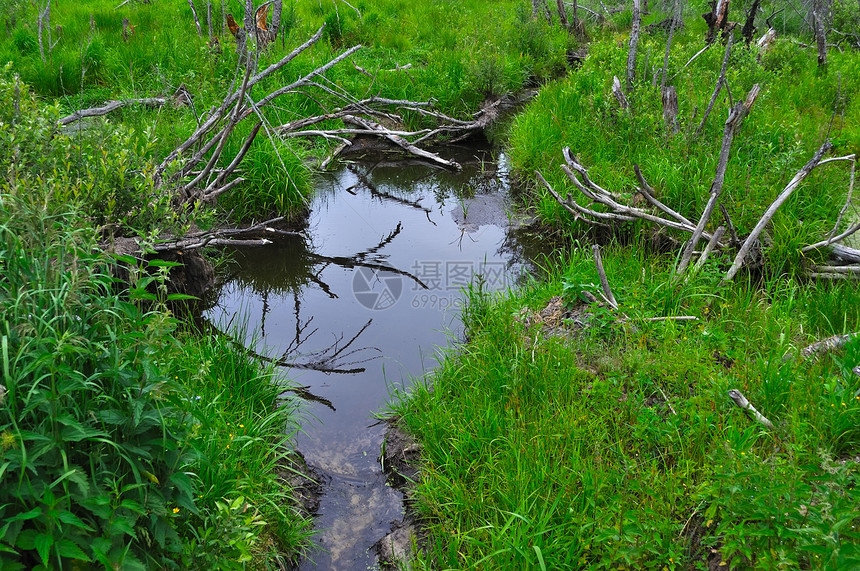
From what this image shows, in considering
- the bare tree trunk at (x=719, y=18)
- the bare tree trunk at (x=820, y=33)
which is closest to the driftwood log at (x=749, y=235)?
the bare tree trunk at (x=820, y=33)

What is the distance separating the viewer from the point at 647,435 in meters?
3.09

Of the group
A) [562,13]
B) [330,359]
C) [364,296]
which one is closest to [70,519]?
[330,359]

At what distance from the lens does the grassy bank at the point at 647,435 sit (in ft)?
7.61

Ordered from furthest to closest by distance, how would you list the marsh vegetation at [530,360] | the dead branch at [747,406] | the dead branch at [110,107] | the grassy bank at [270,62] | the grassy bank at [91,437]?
the grassy bank at [270,62] → the dead branch at [110,107] → the dead branch at [747,406] → the marsh vegetation at [530,360] → the grassy bank at [91,437]

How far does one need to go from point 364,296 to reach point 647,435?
307cm

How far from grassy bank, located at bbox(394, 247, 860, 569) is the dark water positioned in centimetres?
39

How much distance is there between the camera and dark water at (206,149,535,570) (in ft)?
11.9

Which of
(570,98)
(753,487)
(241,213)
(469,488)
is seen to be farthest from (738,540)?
(570,98)

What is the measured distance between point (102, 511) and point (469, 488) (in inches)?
73.7

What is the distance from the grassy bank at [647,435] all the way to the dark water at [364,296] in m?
0.39

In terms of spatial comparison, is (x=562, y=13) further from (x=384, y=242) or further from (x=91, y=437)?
(x=91, y=437)

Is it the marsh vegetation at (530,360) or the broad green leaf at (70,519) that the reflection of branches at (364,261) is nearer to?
the marsh vegetation at (530,360)

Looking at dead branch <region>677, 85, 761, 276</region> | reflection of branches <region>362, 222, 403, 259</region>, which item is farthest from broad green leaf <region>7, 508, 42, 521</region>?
reflection of branches <region>362, 222, 403, 259</region>

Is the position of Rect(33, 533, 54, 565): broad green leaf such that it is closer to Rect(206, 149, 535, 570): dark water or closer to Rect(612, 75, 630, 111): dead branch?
Rect(206, 149, 535, 570): dark water
